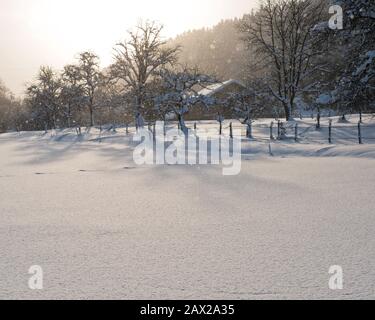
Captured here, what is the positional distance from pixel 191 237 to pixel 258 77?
107 ft

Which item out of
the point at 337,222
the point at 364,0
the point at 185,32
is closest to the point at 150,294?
the point at 337,222

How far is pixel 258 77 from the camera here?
1384 inches

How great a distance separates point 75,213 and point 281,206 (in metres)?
3.15

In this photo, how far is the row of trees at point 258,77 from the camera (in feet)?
60.8

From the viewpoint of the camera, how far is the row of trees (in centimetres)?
1853

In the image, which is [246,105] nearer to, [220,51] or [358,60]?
[358,60]

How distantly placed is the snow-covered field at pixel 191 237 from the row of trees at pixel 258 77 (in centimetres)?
1171

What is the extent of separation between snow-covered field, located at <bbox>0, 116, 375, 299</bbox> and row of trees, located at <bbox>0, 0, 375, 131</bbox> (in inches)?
461

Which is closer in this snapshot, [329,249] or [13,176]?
[329,249]

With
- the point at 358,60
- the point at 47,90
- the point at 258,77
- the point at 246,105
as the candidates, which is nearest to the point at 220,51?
the point at 47,90

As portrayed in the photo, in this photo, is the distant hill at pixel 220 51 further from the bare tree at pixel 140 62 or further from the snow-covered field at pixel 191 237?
the snow-covered field at pixel 191 237

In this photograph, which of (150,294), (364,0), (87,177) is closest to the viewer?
(150,294)

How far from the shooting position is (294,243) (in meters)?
4.05

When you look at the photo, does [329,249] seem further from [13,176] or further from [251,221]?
[13,176]
